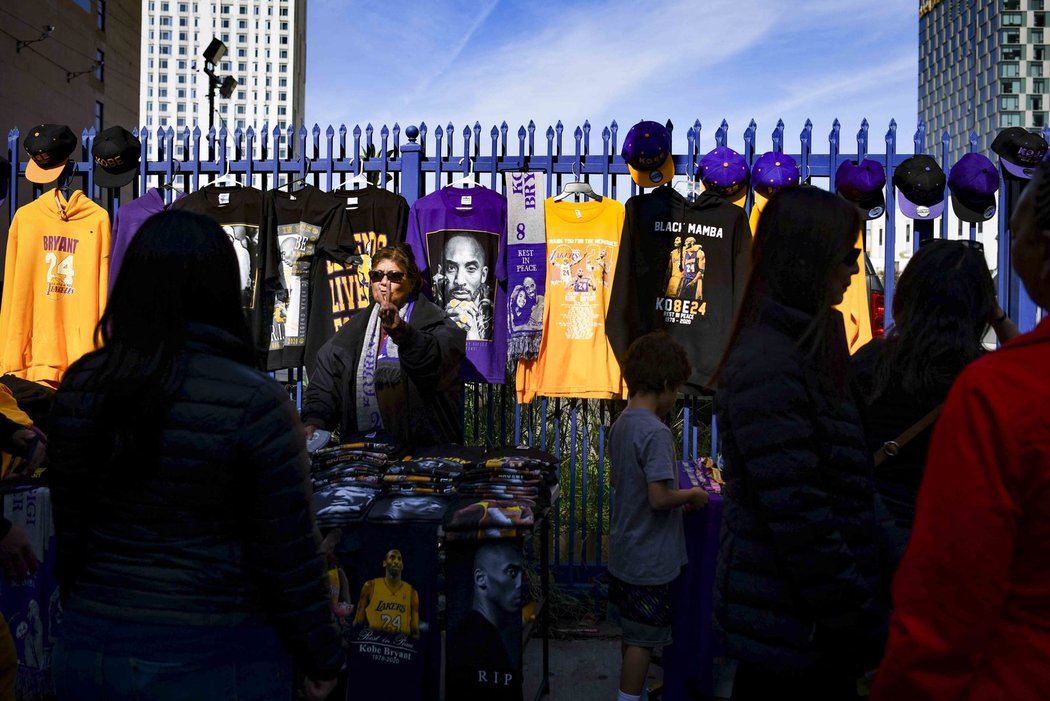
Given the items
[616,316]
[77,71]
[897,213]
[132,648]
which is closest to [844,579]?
[132,648]

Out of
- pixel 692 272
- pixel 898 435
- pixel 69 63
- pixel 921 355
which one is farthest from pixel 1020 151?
pixel 69 63

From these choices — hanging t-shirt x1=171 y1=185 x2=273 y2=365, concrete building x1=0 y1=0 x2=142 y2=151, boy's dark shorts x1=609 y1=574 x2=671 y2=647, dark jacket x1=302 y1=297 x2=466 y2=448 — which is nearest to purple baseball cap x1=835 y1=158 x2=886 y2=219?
dark jacket x1=302 y1=297 x2=466 y2=448

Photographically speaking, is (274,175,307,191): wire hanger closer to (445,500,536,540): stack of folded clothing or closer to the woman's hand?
the woman's hand

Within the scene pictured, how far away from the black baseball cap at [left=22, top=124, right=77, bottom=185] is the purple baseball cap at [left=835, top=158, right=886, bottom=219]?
557 centimetres

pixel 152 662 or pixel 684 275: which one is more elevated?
pixel 684 275

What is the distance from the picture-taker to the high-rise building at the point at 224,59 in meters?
164

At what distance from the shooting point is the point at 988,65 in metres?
130

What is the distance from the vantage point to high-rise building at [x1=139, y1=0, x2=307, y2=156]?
164 metres

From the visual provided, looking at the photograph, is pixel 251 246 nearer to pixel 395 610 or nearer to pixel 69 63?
pixel 395 610

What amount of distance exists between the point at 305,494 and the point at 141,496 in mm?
350

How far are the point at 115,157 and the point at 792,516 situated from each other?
579 cm

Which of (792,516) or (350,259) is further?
(350,259)

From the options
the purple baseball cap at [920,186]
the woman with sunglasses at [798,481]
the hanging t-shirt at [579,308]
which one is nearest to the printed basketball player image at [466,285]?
the hanging t-shirt at [579,308]

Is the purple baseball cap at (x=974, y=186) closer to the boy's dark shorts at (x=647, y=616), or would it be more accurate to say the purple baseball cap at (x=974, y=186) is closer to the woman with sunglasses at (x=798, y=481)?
the boy's dark shorts at (x=647, y=616)
